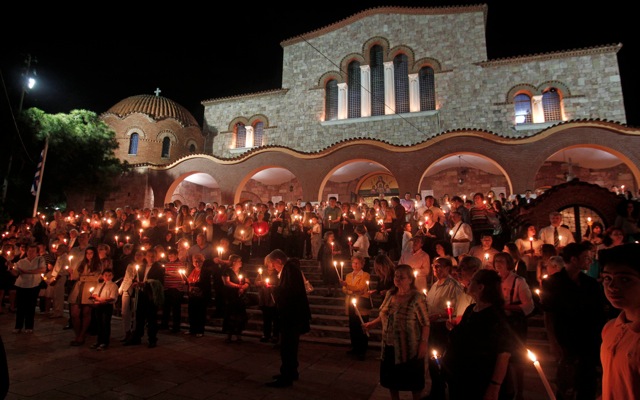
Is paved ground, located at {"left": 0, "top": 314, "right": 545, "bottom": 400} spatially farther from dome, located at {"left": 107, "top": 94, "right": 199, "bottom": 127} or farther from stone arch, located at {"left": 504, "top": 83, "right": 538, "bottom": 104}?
dome, located at {"left": 107, "top": 94, "right": 199, "bottom": 127}

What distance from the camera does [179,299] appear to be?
8.52 meters

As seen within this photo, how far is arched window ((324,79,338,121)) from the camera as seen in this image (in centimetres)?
2248

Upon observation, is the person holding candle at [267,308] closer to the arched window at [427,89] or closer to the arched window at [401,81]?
the arched window at [401,81]

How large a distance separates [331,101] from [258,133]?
5259 mm

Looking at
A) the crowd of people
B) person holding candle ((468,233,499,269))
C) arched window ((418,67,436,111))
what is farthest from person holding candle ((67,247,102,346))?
arched window ((418,67,436,111))

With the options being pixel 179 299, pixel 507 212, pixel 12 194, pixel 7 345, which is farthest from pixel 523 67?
pixel 12 194

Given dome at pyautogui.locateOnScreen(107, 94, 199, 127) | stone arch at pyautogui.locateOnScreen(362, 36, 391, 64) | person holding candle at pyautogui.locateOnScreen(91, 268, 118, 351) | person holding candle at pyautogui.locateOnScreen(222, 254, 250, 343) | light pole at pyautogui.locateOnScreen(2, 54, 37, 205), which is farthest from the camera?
dome at pyautogui.locateOnScreen(107, 94, 199, 127)

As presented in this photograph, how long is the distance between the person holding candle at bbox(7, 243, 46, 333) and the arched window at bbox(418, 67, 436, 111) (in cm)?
1850

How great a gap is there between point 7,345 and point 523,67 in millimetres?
22907

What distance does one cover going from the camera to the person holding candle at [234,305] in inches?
305

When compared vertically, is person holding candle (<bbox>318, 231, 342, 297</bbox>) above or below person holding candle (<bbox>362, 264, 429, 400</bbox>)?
above

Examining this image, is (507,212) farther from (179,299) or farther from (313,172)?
(179,299)

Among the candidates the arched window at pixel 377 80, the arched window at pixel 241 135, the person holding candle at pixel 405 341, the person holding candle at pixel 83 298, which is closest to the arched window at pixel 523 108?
the arched window at pixel 377 80

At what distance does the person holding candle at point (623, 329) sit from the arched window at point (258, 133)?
2302cm
